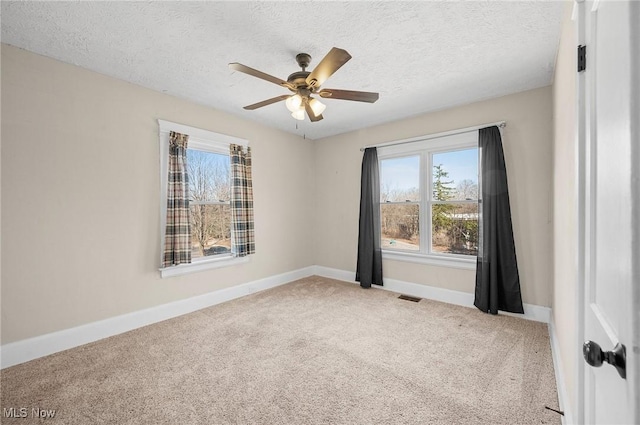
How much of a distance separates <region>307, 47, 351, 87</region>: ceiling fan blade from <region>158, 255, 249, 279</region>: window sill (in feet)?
8.40

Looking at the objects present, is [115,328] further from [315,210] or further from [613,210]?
[613,210]

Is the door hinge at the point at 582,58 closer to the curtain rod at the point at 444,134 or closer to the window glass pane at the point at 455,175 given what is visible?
the curtain rod at the point at 444,134

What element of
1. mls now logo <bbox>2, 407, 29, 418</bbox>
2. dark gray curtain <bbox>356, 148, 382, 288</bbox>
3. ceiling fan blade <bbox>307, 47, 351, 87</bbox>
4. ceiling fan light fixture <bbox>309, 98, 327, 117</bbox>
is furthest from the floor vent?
mls now logo <bbox>2, 407, 29, 418</bbox>

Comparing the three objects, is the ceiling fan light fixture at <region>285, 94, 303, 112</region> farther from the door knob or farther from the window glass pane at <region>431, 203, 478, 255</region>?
the window glass pane at <region>431, 203, 478, 255</region>

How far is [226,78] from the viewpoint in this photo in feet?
9.41

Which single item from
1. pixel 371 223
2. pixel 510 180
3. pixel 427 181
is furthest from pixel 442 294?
pixel 510 180

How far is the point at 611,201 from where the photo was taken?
79cm

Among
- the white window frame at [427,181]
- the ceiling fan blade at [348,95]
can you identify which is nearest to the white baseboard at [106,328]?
the white window frame at [427,181]

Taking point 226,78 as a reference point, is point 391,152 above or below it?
below

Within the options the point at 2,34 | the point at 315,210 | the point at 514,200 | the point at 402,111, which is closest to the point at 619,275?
the point at 514,200

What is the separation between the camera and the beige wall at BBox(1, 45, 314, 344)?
2.33m

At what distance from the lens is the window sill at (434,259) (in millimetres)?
3586

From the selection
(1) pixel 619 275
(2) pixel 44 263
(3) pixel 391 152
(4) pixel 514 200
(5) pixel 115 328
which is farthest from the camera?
(3) pixel 391 152

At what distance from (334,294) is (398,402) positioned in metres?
2.25
